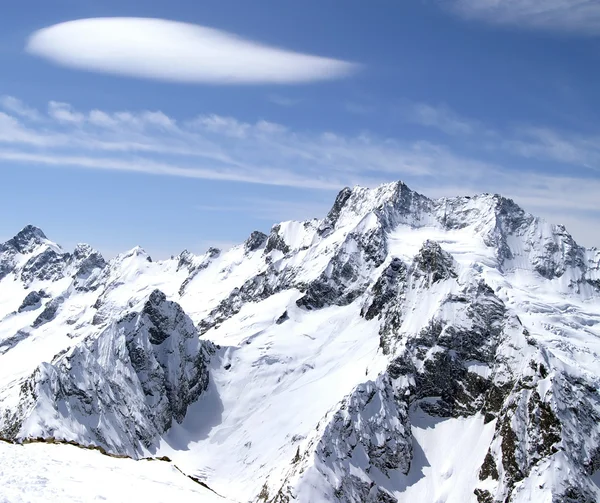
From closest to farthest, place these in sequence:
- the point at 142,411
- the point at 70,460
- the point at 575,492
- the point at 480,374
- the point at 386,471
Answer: the point at 70,460 < the point at 575,492 < the point at 386,471 < the point at 480,374 < the point at 142,411

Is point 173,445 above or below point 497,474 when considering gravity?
below

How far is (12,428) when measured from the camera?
163 meters

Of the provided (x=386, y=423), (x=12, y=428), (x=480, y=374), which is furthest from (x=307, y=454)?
(x=12, y=428)

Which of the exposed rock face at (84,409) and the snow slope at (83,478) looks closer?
the snow slope at (83,478)

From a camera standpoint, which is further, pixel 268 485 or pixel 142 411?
pixel 142 411

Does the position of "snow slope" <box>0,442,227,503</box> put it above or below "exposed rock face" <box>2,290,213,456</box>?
above

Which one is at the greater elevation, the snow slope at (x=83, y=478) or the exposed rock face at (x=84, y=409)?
the snow slope at (x=83, y=478)

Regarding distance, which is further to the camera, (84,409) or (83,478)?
(84,409)

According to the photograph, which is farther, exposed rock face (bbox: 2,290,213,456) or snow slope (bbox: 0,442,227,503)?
exposed rock face (bbox: 2,290,213,456)

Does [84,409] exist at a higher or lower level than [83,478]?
lower

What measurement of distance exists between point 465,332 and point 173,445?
99681 mm

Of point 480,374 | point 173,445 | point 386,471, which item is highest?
point 480,374

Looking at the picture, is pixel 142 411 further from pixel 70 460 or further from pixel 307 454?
pixel 70 460

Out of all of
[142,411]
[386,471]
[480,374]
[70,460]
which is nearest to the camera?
[70,460]
